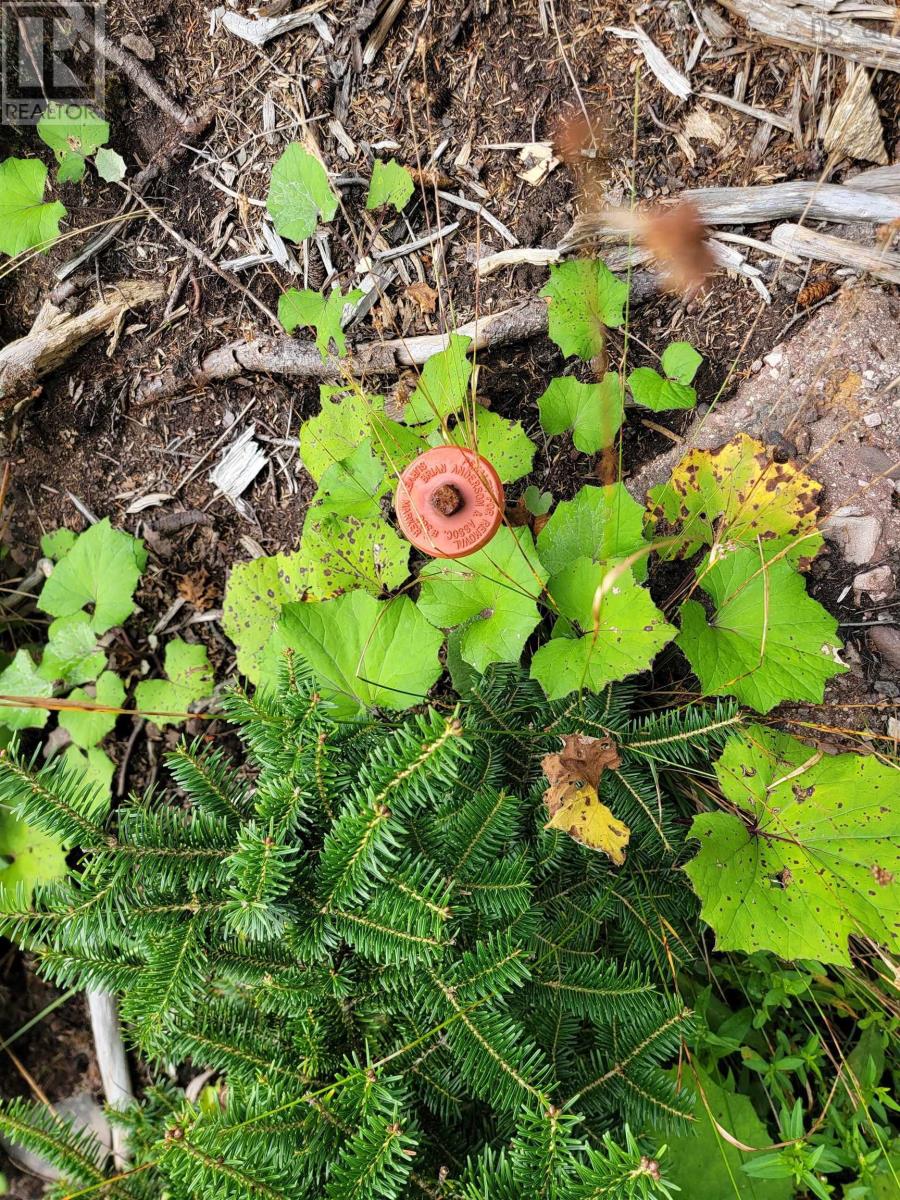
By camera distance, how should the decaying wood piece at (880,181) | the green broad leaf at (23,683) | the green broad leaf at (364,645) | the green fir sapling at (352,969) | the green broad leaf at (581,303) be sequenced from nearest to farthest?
the green fir sapling at (352,969)
the green broad leaf at (364,645)
the decaying wood piece at (880,181)
the green broad leaf at (581,303)
the green broad leaf at (23,683)

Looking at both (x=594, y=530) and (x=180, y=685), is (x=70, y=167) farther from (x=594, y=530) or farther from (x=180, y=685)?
(x=594, y=530)

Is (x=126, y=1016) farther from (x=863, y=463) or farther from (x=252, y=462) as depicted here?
(x=863, y=463)

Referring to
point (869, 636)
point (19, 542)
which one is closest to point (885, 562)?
point (869, 636)

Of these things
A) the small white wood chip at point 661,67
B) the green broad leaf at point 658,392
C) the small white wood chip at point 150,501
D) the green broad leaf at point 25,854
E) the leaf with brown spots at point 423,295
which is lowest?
the green broad leaf at point 25,854

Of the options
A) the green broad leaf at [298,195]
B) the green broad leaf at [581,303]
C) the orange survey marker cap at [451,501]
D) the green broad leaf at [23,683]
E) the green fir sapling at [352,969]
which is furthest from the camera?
the green broad leaf at [23,683]

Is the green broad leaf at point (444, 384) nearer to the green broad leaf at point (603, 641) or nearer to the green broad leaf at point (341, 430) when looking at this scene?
the green broad leaf at point (341, 430)

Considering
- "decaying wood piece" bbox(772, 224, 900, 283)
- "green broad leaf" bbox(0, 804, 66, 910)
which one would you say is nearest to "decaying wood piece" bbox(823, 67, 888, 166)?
"decaying wood piece" bbox(772, 224, 900, 283)

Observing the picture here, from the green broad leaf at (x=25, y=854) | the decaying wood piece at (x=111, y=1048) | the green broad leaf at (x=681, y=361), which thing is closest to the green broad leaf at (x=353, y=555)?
the green broad leaf at (x=681, y=361)
